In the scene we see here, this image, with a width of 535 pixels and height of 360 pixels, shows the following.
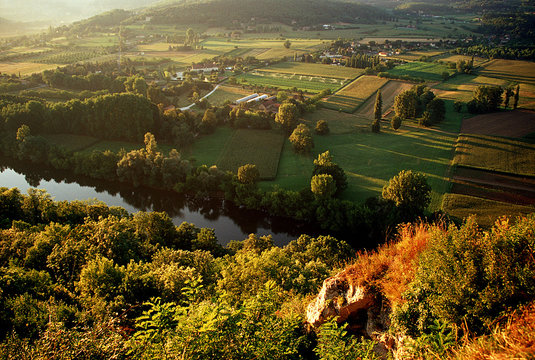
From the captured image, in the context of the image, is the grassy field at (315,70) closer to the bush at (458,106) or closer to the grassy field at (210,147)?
the bush at (458,106)

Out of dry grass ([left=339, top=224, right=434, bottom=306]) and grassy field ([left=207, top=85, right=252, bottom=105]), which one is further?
grassy field ([left=207, top=85, right=252, bottom=105])

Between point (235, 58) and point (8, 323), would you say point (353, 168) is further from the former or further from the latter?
point (235, 58)

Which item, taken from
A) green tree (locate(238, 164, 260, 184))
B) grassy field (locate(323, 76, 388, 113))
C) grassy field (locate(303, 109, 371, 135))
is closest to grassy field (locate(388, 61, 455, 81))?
grassy field (locate(323, 76, 388, 113))

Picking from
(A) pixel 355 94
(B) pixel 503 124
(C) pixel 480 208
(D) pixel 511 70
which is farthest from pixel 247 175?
(D) pixel 511 70

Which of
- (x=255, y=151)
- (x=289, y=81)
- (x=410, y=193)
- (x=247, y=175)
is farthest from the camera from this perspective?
(x=289, y=81)

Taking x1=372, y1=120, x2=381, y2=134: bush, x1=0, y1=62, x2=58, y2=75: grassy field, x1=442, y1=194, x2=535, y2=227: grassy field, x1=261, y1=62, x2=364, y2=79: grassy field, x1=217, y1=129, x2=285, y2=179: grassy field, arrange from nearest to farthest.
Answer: x1=442, y1=194, x2=535, y2=227: grassy field, x1=217, y1=129, x2=285, y2=179: grassy field, x1=372, y1=120, x2=381, y2=134: bush, x1=0, y1=62, x2=58, y2=75: grassy field, x1=261, y1=62, x2=364, y2=79: grassy field

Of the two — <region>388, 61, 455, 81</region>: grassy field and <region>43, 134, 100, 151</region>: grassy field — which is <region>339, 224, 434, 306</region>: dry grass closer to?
<region>43, 134, 100, 151</region>: grassy field

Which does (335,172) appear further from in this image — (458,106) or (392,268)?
(458,106)
